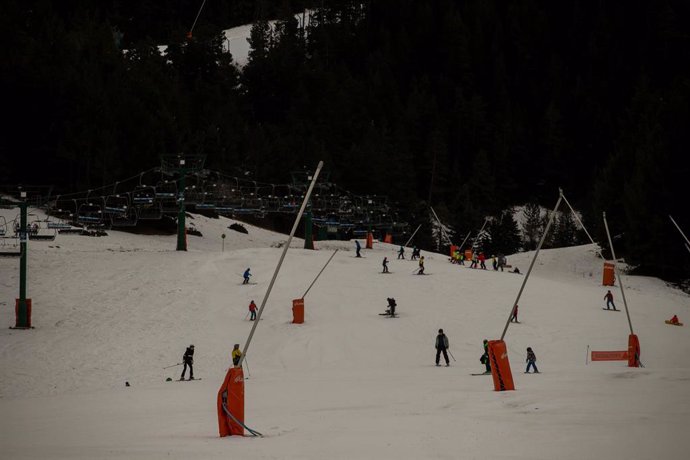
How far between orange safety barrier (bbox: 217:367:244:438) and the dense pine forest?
186ft

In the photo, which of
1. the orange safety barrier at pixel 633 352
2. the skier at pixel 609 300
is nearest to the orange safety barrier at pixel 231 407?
the orange safety barrier at pixel 633 352

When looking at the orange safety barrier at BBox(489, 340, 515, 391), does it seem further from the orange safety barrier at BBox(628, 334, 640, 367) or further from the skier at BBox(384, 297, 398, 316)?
the skier at BBox(384, 297, 398, 316)

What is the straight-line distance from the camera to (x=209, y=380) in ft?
90.4

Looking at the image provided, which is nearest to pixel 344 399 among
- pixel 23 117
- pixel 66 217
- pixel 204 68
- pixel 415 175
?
pixel 66 217

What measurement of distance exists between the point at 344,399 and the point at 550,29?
506 feet

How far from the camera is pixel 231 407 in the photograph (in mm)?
15062

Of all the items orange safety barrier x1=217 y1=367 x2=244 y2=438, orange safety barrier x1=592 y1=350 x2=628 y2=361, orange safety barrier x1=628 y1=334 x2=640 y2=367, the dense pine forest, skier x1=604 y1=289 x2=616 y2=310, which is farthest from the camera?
the dense pine forest

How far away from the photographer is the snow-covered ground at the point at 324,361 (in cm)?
1385

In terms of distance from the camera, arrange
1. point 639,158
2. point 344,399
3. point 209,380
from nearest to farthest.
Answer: point 344,399 → point 209,380 → point 639,158

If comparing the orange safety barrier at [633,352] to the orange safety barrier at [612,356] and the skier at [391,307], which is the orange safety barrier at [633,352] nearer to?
the orange safety barrier at [612,356]

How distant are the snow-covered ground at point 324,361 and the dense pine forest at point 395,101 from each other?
40.7 feet

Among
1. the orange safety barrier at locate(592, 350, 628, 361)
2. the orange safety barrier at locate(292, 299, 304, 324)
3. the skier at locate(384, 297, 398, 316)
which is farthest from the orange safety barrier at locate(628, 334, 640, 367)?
the orange safety barrier at locate(292, 299, 304, 324)

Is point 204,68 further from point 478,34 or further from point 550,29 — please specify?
point 550,29

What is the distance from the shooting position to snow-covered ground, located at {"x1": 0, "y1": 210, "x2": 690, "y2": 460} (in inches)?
545
